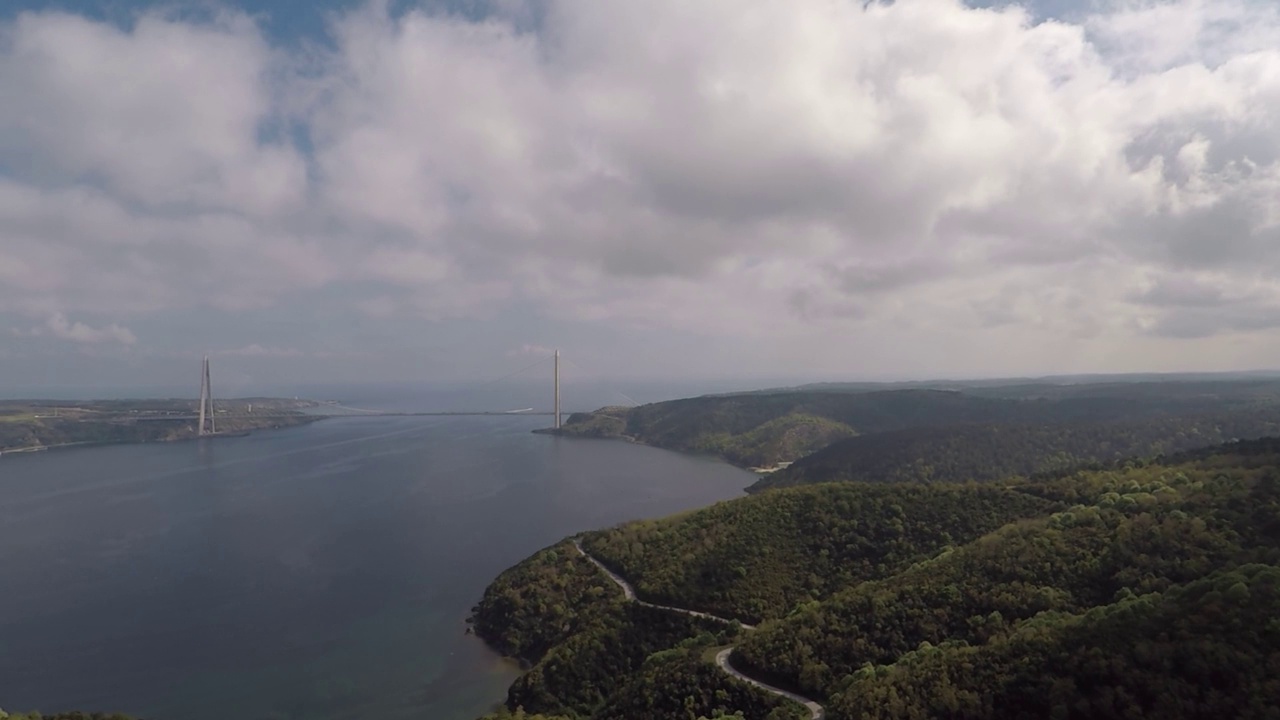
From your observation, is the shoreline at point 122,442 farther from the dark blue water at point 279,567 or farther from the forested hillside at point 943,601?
the forested hillside at point 943,601

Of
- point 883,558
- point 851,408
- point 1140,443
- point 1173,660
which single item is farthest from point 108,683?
point 851,408

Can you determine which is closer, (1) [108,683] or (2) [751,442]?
(1) [108,683]

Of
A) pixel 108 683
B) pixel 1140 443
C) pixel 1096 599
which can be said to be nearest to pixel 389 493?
pixel 108 683

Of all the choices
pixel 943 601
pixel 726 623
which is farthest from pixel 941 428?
pixel 943 601

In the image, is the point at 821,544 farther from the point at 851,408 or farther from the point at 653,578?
the point at 851,408

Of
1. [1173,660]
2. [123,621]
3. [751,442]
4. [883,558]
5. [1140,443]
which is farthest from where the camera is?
[751,442]

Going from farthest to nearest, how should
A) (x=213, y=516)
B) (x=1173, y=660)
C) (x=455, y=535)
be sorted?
(x=213, y=516)
(x=455, y=535)
(x=1173, y=660)

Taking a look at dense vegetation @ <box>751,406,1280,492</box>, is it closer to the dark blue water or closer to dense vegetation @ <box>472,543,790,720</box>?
the dark blue water

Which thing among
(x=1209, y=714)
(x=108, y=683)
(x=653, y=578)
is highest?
(x=1209, y=714)

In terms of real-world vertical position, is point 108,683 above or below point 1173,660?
below
